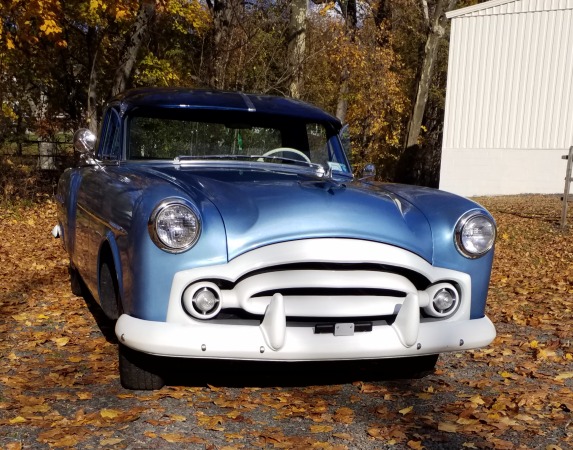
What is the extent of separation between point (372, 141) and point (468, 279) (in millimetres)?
27202

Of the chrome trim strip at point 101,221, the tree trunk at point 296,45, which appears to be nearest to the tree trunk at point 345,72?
the tree trunk at point 296,45

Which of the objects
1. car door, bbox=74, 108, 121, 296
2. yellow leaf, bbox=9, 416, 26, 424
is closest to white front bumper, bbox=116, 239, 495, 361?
yellow leaf, bbox=9, 416, 26, 424

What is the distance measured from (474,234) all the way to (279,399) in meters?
1.36

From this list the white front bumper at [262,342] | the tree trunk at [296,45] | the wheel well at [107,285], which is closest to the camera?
the white front bumper at [262,342]

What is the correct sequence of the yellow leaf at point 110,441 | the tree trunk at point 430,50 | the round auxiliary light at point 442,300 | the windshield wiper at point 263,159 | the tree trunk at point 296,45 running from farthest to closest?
the tree trunk at point 430,50, the tree trunk at point 296,45, the windshield wiper at point 263,159, the round auxiliary light at point 442,300, the yellow leaf at point 110,441

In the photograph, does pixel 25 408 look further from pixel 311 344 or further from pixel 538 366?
pixel 538 366

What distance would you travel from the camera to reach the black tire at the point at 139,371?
141 inches

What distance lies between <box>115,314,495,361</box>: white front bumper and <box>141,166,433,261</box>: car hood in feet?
1.22

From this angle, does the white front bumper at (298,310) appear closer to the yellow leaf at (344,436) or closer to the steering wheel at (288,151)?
the yellow leaf at (344,436)

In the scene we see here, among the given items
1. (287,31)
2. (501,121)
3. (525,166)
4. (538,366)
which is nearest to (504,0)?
(501,121)

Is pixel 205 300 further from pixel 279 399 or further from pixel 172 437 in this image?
pixel 279 399

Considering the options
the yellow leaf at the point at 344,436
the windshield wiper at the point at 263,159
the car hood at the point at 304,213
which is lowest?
the yellow leaf at the point at 344,436

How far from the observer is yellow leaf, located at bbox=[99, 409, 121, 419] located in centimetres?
333

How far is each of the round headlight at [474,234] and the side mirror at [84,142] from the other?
109 inches
